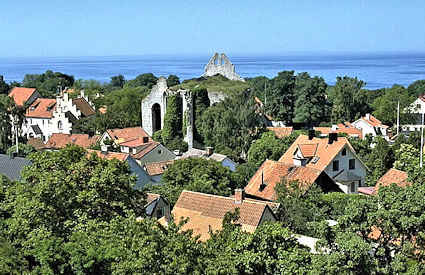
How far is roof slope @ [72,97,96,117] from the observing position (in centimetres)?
6308

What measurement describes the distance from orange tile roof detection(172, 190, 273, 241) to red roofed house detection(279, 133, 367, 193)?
1168 cm

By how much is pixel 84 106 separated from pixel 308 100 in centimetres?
2515

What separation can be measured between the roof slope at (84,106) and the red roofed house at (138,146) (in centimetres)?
1517

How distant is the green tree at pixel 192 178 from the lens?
29312 millimetres

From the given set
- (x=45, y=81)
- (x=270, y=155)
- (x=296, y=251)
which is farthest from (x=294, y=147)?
(x=45, y=81)

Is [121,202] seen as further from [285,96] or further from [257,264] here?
[285,96]

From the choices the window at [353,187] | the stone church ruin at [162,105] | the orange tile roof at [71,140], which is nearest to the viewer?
the window at [353,187]

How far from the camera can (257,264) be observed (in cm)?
1371

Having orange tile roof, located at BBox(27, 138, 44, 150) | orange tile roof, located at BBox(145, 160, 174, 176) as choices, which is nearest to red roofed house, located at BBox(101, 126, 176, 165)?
orange tile roof, located at BBox(145, 160, 174, 176)

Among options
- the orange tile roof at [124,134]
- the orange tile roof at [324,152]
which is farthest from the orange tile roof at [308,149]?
the orange tile roof at [124,134]

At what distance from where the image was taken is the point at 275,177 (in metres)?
30.7

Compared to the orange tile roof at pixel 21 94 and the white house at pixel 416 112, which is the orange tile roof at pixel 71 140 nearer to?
the orange tile roof at pixel 21 94

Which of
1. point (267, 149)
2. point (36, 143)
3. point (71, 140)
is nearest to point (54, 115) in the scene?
point (36, 143)

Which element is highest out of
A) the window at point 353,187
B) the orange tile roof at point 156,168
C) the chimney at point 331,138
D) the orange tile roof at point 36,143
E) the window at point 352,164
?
the chimney at point 331,138
